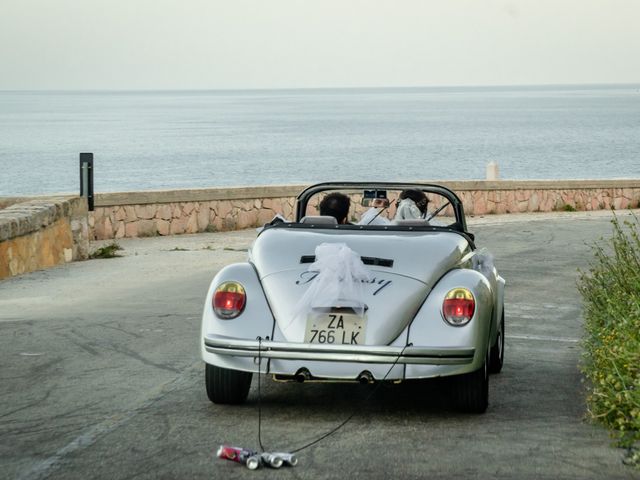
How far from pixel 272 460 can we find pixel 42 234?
10984mm

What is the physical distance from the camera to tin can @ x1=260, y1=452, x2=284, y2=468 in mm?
6109

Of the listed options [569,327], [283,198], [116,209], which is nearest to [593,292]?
[569,327]

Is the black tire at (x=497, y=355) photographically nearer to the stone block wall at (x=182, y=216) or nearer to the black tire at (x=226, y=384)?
the black tire at (x=226, y=384)

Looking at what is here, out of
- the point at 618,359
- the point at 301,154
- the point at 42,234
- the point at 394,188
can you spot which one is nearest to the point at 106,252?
the point at 42,234

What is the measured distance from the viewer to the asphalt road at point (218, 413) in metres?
6.16

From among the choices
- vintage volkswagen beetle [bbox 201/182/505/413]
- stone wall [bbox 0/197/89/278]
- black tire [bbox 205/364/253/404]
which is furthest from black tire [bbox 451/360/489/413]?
stone wall [bbox 0/197/89/278]

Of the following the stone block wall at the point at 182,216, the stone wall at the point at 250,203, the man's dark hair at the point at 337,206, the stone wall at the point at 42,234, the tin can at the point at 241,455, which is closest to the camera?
the tin can at the point at 241,455

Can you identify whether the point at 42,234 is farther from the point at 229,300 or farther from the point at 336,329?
the point at 336,329

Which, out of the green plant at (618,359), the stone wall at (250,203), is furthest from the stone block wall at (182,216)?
the green plant at (618,359)

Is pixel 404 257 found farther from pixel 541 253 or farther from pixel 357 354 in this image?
pixel 541 253

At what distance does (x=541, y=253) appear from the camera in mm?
18312

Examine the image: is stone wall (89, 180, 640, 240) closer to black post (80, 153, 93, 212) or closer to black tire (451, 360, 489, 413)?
black post (80, 153, 93, 212)

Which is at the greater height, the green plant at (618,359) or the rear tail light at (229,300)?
the rear tail light at (229,300)

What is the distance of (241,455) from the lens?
616cm
